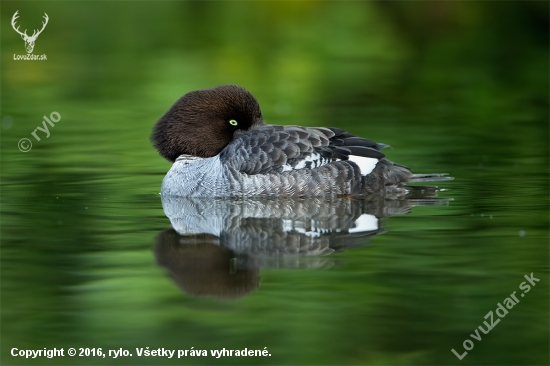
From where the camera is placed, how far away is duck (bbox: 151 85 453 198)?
386 inches

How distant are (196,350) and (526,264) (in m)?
2.83

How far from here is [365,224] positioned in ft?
28.0

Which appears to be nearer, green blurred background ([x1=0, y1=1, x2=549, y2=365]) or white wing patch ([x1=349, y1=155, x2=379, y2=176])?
green blurred background ([x1=0, y1=1, x2=549, y2=365])

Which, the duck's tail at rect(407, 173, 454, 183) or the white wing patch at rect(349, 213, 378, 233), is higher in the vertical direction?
the duck's tail at rect(407, 173, 454, 183)

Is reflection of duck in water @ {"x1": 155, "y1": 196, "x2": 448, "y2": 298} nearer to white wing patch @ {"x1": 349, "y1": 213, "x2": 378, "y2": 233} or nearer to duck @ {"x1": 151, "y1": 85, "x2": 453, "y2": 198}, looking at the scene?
white wing patch @ {"x1": 349, "y1": 213, "x2": 378, "y2": 233}

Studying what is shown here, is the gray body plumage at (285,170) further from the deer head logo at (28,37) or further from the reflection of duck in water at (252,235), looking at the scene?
the deer head logo at (28,37)

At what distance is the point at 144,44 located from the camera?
75.7ft

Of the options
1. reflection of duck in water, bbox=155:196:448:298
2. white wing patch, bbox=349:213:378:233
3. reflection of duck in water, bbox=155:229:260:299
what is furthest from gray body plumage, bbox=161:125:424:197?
reflection of duck in water, bbox=155:229:260:299

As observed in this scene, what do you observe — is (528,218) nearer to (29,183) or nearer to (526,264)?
(526,264)

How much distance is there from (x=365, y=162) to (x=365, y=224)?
1.62 m

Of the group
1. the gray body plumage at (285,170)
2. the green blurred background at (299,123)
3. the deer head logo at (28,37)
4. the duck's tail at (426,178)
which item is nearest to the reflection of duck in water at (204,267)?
the green blurred background at (299,123)

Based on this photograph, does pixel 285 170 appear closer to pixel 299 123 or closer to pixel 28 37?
pixel 299 123

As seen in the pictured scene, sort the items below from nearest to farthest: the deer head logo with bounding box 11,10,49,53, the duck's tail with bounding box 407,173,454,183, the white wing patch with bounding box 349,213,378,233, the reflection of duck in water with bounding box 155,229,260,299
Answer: the reflection of duck in water with bounding box 155,229,260,299
the white wing patch with bounding box 349,213,378,233
the duck's tail with bounding box 407,173,454,183
the deer head logo with bounding box 11,10,49,53

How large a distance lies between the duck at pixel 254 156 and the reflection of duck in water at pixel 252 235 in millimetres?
164
